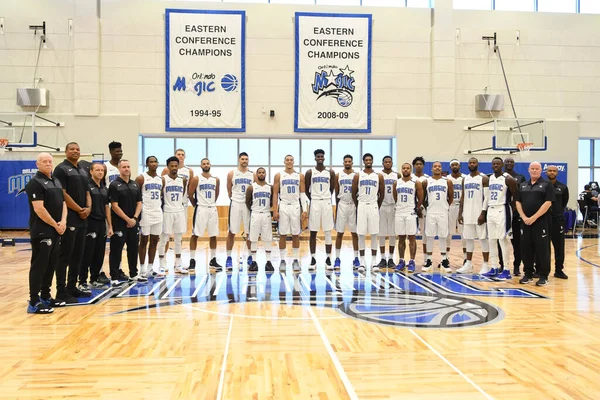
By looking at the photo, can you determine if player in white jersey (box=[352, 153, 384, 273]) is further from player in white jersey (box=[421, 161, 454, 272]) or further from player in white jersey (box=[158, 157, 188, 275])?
player in white jersey (box=[158, 157, 188, 275])

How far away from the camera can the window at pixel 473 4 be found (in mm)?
16672

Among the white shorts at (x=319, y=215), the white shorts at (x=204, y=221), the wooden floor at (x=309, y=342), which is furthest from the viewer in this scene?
the white shorts at (x=319, y=215)

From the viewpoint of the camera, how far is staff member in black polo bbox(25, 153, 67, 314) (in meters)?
5.12

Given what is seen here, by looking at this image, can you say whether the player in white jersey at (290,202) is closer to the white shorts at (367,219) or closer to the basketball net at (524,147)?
the white shorts at (367,219)

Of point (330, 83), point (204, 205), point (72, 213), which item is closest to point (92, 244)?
point (72, 213)

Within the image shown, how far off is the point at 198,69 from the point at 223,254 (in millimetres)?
7109

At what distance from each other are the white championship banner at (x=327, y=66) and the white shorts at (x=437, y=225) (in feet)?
26.7

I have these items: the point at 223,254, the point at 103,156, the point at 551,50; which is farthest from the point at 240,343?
the point at 551,50

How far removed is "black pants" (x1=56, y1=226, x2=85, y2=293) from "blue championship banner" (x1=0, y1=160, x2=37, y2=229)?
11201 millimetres

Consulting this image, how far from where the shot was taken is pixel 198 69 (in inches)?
604

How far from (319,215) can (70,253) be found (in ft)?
12.8

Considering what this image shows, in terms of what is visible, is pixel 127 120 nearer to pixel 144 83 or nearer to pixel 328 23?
pixel 144 83

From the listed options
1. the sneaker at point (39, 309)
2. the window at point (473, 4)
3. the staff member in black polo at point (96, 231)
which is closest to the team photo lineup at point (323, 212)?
the staff member in black polo at point (96, 231)

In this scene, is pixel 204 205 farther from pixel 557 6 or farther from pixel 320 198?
pixel 557 6
